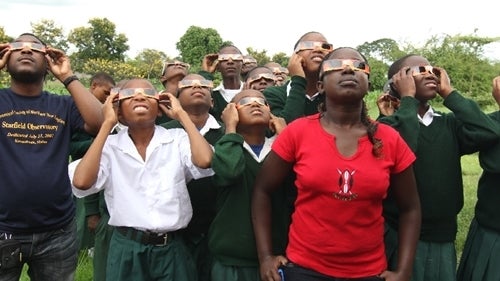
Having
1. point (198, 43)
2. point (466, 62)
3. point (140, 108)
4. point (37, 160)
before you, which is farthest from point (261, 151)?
point (198, 43)

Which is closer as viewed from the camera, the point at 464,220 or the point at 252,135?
the point at 252,135

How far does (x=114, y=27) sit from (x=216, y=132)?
4480cm

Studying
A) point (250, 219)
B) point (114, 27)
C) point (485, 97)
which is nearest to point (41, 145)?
point (250, 219)

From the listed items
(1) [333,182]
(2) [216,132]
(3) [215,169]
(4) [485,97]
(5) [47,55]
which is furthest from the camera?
(4) [485,97]

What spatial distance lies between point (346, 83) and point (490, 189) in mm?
1430

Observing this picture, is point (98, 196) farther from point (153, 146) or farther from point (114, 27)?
point (114, 27)

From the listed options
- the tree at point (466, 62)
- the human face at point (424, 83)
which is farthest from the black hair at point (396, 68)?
the tree at point (466, 62)

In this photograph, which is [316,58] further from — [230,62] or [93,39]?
[93,39]

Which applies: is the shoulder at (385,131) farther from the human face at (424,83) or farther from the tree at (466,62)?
the tree at (466,62)

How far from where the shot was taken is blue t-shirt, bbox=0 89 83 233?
3119 millimetres

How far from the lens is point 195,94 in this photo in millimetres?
4109

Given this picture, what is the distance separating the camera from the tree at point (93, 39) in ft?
147

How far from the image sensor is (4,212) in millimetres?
3119

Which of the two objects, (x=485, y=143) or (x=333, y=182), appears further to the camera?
(x=485, y=143)
